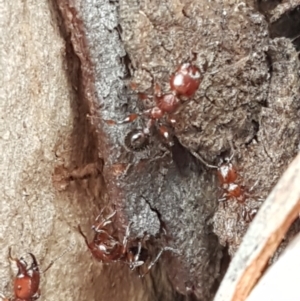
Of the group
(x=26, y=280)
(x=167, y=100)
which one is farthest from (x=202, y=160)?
(x=26, y=280)

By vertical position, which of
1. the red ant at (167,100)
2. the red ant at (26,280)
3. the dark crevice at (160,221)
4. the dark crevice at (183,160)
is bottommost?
the red ant at (26,280)

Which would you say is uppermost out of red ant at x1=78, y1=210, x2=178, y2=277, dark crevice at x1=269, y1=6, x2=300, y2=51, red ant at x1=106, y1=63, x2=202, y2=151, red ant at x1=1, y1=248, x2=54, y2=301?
dark crevice at x1=269, y1=6, x2=300, y2=51

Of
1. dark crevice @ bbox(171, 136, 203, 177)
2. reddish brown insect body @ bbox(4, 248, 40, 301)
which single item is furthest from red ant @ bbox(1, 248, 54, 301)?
dark crevice @ bbox(171, 136, 203, 177)

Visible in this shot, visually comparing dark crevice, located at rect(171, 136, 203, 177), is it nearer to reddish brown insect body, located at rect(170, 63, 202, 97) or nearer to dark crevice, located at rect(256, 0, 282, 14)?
reddish brown insect body, located at rect(170, 63, 202, 97)

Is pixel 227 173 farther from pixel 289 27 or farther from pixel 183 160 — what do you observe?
pixel 289 27

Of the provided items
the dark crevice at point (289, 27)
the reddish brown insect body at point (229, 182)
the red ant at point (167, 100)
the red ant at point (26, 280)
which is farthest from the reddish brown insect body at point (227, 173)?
the red ant at point (26, 280)

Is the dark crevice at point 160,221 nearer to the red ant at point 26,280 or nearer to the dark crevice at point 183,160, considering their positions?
the dark crevice at point 183,160
